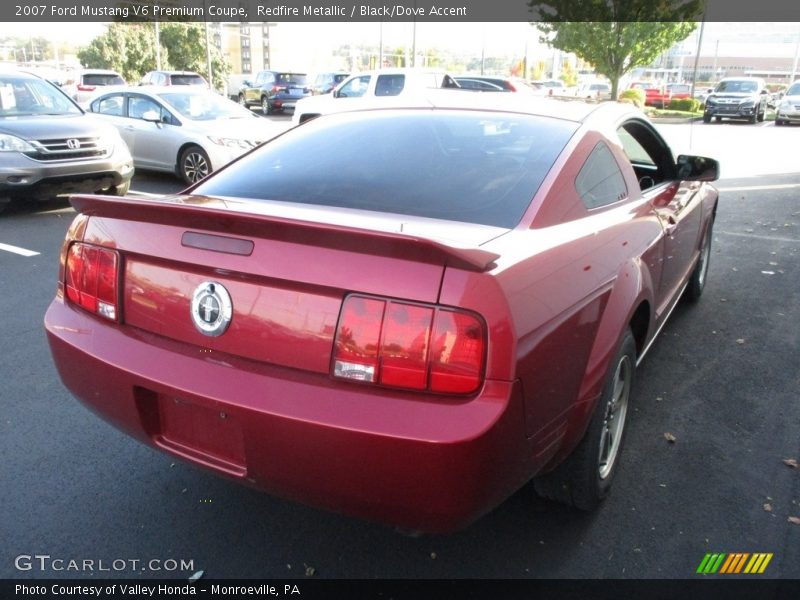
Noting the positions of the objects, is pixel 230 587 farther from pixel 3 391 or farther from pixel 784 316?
pixel 784 316

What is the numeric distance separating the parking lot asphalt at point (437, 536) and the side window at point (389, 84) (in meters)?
12.3

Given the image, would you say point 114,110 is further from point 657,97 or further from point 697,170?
point 657,97

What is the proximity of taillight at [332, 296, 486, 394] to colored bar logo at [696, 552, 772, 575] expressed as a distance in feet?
4.25

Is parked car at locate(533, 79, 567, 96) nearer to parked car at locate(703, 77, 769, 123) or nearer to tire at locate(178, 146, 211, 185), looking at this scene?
parked car at locate(703, 77, 769, 123)

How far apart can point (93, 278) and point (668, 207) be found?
2.82 meters

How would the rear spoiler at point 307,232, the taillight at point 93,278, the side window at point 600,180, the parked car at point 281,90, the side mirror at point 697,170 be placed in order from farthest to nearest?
the parked car at point 281,90 < the side mirror at point 697,170 < the side window at point 600,180 < the taillight at point 93,278 < the rear spoiler at point 307,232

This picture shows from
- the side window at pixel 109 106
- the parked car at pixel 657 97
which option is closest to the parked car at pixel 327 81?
the side window at pixel 109 106

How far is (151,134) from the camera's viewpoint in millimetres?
10438

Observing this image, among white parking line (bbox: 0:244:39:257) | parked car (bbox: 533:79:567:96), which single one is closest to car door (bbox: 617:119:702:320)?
white parking line (bbox: 0:244:39:257)

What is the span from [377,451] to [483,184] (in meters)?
1.21

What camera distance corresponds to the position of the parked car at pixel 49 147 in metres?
7.53

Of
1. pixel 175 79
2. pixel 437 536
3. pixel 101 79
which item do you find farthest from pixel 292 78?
pixel 437 536

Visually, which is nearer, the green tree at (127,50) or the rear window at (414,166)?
the rear window at (414,166)

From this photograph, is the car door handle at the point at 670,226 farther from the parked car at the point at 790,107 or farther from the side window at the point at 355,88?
the parked car at the point at 790,107
